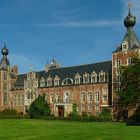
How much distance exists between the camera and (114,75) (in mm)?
68375

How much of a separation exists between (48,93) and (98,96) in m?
15.0

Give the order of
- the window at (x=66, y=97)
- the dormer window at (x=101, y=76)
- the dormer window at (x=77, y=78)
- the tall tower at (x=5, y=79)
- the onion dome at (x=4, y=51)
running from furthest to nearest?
the onion dome at (x=4, y=51) → the tall tower at (x=5, y=79) → the window at (x=66, y=97) → the dormer window at (x=77, y=78) → the dormer window at (x=101, y=76)

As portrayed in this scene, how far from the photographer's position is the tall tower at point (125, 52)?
6625 cm

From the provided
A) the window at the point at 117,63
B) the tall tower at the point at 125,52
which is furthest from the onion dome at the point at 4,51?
the window at the point at 117,63

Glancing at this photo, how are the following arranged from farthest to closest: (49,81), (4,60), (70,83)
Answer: (4,60), (49,81), (70,83)

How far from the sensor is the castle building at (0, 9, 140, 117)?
6812 cm

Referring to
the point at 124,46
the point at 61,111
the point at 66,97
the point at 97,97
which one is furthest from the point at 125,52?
the point at 61,111

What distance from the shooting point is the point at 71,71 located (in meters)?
83.6

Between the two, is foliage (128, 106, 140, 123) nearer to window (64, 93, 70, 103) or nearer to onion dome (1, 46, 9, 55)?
window (64, 93, 70, 103)

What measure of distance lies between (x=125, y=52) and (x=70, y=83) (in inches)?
700

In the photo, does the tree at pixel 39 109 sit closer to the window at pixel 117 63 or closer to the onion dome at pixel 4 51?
the window at pixel 117 63

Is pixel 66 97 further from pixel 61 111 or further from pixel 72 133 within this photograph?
pixel 72 133

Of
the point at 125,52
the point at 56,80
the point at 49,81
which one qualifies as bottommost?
the point at 49,81

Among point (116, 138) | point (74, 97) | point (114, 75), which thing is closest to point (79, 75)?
point (74, 97)
